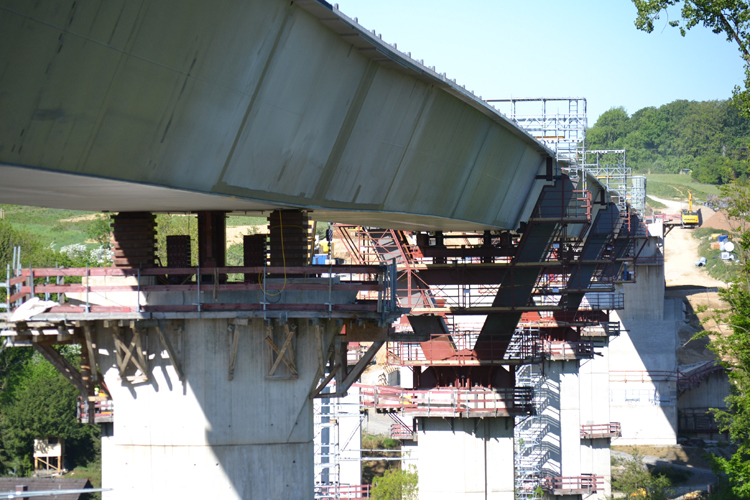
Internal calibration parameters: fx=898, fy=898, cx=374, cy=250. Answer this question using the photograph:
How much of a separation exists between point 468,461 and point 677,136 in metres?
167

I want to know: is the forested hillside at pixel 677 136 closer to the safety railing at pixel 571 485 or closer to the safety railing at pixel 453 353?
the safety railing at pixel 571 485

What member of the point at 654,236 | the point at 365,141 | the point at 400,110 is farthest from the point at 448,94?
the point at 654,236

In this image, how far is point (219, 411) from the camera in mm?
14242

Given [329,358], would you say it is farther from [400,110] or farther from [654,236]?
[654,236]

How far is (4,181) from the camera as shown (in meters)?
8.77

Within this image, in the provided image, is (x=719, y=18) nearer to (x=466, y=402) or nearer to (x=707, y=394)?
(x=466, y=402)

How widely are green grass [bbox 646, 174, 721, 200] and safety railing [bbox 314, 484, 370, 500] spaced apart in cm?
9909

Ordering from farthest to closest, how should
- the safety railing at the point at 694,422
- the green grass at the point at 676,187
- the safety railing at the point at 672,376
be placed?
the green grass at the point at 676,187, the safety railing at the point at 694,422, the safety railing at the point at 672,376

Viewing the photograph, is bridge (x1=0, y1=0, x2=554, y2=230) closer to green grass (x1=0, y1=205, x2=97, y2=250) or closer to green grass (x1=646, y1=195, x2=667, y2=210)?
green grass (x1=0, y1=205, x2=97, y2=250)

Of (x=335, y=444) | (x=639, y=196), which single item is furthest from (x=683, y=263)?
(x=335, y=444)

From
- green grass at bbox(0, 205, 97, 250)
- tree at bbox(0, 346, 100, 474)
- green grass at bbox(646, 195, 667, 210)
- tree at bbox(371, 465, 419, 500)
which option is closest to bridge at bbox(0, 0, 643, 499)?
tree at bbox(371, 465, 419, 500)

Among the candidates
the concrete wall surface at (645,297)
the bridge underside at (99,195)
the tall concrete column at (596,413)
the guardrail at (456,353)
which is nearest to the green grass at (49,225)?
the concrete wall surface at (645,297)

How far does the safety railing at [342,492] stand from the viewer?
139 feet

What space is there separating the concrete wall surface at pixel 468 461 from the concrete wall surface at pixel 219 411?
589 inches
